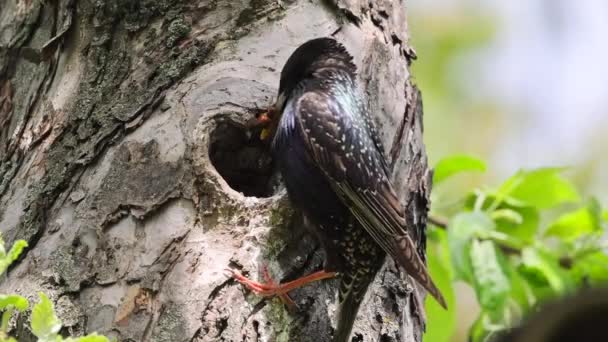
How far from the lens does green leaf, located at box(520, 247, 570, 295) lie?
3.52m

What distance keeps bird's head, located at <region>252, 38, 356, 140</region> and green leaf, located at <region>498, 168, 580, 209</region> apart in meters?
0.91

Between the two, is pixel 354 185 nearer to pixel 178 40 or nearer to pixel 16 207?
pixel 178 40

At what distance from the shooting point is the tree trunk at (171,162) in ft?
8.75

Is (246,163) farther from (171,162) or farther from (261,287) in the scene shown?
(261,287)

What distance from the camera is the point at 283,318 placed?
2721mm

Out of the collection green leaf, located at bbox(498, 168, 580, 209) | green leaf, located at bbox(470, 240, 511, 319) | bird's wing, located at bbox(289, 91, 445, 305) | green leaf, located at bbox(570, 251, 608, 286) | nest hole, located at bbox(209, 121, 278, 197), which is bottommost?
green leaf, located at bbox(570, 251, 608, 286)

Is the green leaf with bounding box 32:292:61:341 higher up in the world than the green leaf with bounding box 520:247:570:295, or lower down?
higher up

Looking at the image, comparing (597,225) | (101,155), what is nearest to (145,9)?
(101,155)

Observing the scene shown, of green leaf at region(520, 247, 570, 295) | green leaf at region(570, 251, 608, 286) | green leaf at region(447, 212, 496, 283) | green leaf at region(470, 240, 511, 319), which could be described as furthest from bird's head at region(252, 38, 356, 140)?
green leaf at region(570, 251, 608, 286)

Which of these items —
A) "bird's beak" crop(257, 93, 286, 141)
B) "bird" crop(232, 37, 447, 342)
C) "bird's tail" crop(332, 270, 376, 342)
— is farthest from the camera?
"bird's beak" crop(257, 93, 286, 141)

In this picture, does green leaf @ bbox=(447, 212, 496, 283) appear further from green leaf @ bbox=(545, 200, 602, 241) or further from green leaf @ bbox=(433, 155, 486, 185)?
green leaf @ bbox=(545, 200, 602, 241)

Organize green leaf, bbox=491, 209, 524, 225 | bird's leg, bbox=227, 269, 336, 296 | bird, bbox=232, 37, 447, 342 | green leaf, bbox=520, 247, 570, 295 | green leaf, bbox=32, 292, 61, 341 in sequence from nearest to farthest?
green leaf, bbox=32, 292, 61, 341 → bird's leg, bbox=227, 269, 336, 296 → bird, bbox=232, 37, 447, 342 → green leaf, bbox=520, 247, 570, 295 → green leaf, bbox=491, 209, 524, 225

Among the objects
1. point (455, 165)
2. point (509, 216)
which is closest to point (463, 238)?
point (509, 216)

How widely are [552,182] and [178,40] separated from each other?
1.64 m
